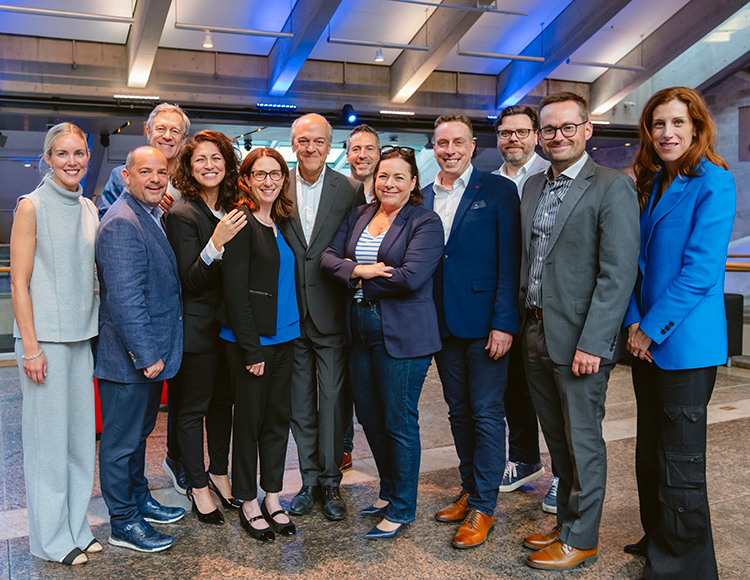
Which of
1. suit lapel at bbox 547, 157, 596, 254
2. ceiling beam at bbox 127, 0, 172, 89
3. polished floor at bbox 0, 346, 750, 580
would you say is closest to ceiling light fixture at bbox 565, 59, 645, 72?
ceiling beam at bbox 127, 0, 172, 89

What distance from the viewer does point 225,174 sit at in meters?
2.74

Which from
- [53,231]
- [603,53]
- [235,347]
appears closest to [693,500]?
[235,347]

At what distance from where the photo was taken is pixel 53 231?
94.2 inches

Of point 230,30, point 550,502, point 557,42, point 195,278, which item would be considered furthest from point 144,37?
point 550,502

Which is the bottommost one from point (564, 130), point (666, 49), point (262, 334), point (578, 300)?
point (262, 334)

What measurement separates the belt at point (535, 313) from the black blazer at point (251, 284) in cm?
109

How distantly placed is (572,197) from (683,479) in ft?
3.66

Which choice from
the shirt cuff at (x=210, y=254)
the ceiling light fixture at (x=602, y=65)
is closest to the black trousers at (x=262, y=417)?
the shirt cuff at (x=210, y=254)

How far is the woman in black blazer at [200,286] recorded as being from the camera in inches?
105

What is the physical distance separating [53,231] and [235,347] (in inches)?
33.4

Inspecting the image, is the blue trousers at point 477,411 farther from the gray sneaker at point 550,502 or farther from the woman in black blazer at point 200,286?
the woman in black blazer at point 200,286

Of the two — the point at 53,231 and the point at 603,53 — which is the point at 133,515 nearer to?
the point at 53,231

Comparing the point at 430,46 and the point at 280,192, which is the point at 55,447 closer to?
the point at 280,192

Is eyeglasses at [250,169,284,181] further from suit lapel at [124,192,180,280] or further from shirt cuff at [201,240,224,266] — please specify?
suit lapel at [124,192,180,280]
